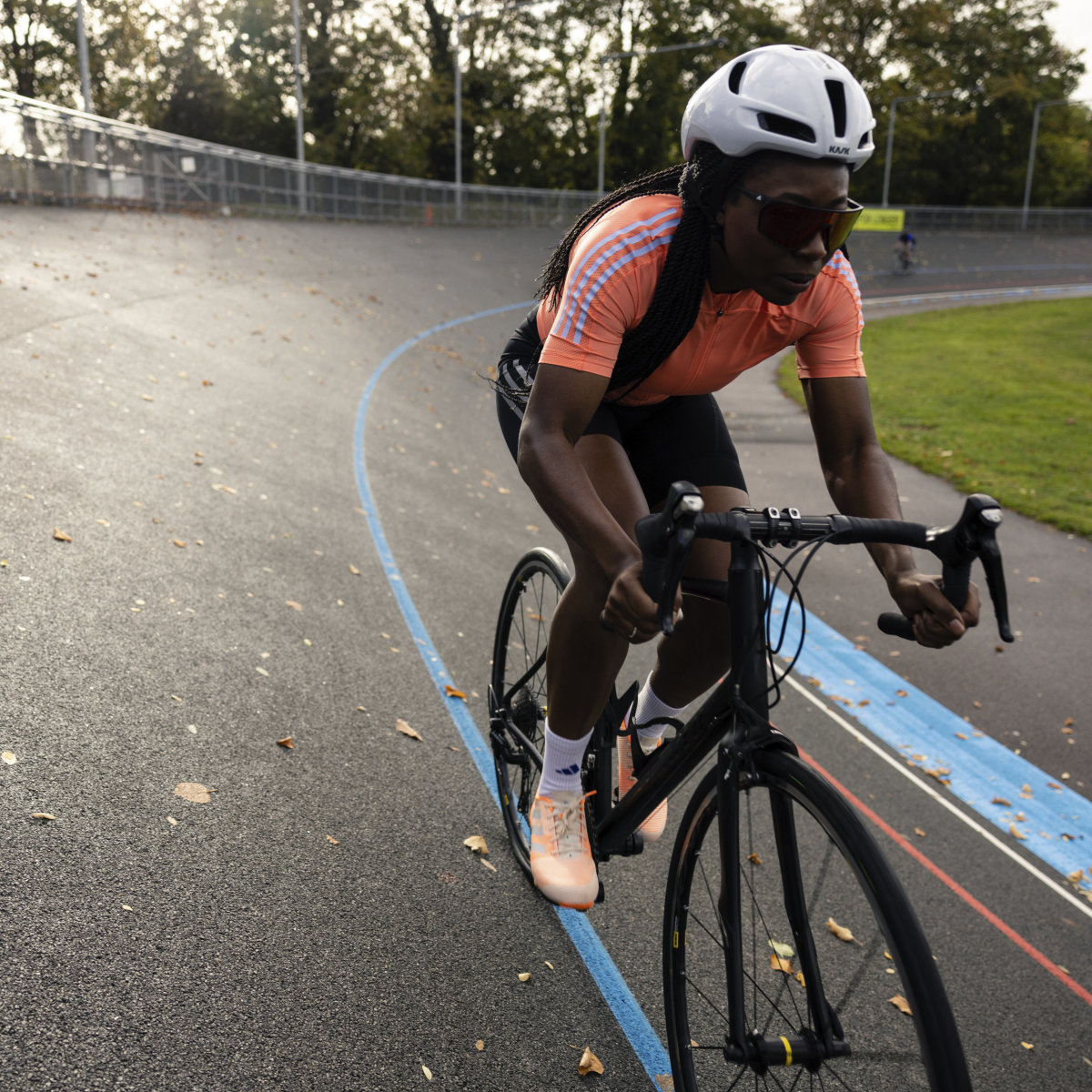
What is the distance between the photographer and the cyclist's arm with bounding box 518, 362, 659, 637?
7.42 feet

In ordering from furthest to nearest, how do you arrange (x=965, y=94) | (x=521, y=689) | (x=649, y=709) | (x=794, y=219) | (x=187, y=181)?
(x=965, y=94) → (x=187, y=181) → (x=521, y=689) → (x=649, y=709) → (x=794, y=219)

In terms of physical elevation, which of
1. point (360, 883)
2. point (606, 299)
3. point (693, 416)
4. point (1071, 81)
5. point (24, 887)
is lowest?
point (360, 883)

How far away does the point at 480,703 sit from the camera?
15.7ft

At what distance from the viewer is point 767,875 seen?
8.96 feet

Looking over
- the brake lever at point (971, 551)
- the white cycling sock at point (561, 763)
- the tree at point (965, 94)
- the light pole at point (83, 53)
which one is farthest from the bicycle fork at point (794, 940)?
the tree at point (965, 94)

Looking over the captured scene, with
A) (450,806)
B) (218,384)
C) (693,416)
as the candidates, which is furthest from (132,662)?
(218,384)

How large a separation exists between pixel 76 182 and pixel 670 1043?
80.6ft

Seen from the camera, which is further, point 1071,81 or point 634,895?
point 1071,81

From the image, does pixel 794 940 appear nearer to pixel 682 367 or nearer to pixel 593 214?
pixel 682 367

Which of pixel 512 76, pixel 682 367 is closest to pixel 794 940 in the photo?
pixel 682 367

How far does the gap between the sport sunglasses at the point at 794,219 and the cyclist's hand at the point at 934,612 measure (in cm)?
81

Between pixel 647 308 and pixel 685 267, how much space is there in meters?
0.13

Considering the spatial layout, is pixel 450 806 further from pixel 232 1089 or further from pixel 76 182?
pixel 76 182

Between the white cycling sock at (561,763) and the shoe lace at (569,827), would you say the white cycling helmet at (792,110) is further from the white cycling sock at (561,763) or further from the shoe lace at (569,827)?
the shoe lace at (569,827)
